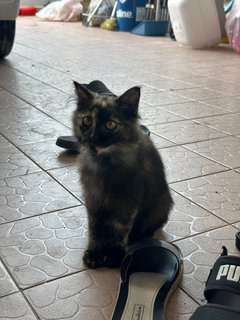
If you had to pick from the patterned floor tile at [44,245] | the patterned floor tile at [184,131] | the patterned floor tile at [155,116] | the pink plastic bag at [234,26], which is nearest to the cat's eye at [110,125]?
the patterned floor tile at [44,245]

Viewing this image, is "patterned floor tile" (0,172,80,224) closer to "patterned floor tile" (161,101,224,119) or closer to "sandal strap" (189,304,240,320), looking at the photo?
"sandal strap" (189,304,240,320)

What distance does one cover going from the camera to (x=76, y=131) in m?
1.15

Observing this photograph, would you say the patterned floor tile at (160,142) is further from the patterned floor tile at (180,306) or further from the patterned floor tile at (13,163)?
the patterned floor tile at (180,306)

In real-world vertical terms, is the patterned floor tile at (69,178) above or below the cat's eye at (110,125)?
below

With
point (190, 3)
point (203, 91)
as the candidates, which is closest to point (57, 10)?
point (190, 3)

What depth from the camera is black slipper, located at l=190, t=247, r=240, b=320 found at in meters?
0.85

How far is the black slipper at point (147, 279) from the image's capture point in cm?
95

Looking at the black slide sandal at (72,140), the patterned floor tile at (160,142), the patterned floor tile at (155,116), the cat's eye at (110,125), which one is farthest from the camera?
the patterned floor tile at (155,116)

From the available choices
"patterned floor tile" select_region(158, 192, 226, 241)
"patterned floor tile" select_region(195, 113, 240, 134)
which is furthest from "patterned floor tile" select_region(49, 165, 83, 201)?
"patterned floor tile" select_region(195, 113, 240, 134)

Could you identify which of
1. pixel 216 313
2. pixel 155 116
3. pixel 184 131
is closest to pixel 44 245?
pixel 216 313

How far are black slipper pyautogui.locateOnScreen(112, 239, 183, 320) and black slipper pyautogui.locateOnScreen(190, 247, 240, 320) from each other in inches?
3.8

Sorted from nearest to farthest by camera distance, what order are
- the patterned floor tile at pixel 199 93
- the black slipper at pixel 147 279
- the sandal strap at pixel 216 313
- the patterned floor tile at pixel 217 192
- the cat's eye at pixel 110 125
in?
1. the sandal strap at pixel 216 313
2. the black slipper at pixel 147 279
3. the cat's eye at pixel 110 125
4. the patterned floor tile at pixel 217 192
5. the patterned floor tile at pixel 199 93

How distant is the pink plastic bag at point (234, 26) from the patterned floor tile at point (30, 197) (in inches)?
127

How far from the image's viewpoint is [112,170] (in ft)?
3.54
